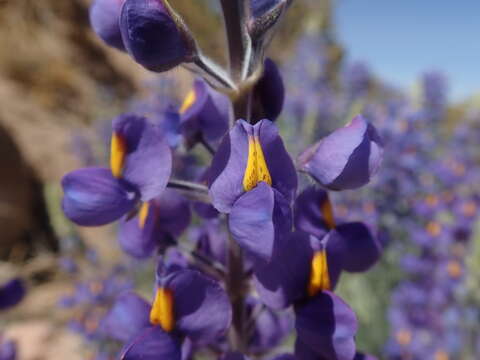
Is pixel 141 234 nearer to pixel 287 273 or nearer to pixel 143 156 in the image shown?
pixel 143 156

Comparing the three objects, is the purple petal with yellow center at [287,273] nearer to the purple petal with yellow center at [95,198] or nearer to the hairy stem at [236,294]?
the hairy stem at [236,294]

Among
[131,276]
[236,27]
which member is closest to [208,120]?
[236,27]

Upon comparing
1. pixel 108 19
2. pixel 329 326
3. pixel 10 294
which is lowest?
pixel 10 294

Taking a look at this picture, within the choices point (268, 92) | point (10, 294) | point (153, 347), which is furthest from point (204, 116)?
point (10, 294)

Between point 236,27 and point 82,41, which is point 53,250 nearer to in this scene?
point 82,41

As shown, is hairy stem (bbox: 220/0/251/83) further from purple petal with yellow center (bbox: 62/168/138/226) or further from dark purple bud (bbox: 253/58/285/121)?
purple petal with yellow center (bbox: 62/168/138/226)

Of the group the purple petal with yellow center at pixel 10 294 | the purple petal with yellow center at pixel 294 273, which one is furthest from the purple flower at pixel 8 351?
the purple petal with yellow center at pixel 294 273
